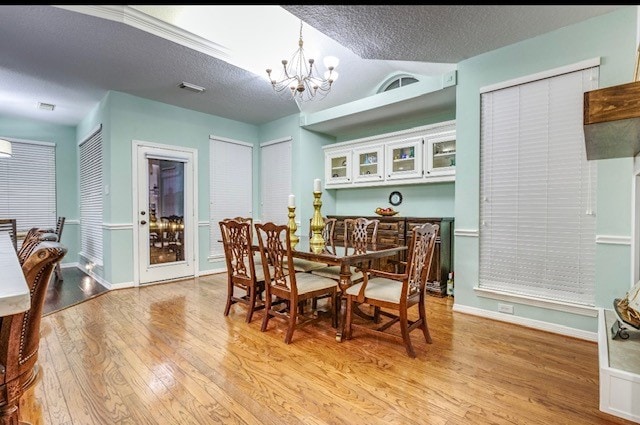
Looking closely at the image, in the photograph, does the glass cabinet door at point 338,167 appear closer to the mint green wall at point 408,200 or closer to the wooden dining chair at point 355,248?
the mint green wall at point 408,200

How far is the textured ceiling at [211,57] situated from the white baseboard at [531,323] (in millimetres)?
2525

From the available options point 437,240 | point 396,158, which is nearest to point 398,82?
point 396,158

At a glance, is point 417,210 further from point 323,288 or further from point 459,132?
point 323,288

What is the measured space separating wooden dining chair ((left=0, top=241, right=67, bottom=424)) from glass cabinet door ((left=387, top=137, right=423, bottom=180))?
3.92 metres

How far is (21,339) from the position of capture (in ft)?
4.35

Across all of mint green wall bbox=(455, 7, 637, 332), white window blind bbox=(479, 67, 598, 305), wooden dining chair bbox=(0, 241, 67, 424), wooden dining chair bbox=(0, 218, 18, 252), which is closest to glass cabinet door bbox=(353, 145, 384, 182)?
mint green wall bbox=(455, 7, 637, 332)

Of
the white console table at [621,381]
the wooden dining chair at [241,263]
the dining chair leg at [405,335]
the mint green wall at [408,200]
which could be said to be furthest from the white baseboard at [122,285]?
the white console table at [621,381]

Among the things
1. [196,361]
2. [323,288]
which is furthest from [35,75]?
[323,288]

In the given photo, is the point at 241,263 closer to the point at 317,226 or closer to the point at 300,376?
the point at 317,226

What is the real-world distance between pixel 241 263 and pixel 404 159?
8.90ft

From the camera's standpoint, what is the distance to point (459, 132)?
11.1 feet

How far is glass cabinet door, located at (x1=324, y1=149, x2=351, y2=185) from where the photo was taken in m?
5.23

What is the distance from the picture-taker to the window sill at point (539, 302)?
8.80 feet

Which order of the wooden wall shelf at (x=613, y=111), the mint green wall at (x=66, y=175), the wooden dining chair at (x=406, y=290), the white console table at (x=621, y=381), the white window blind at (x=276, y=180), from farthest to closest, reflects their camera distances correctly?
the mint green wall at (x=66, y=175) < the white window blind at (x=276, y=180) < the wooden dining chair at (x=406, y=290) < the white console table at (x=621, y=381) < the wooden wall shelf at (x=613, y=111)
